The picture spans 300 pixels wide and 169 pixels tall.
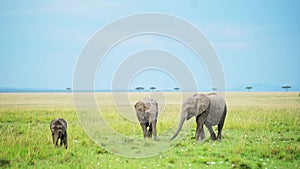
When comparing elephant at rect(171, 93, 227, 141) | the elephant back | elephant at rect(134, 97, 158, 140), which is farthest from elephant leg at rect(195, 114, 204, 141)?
elephant at rect(134, 97, 158, 140)

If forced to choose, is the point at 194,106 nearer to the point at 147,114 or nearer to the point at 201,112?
the point at 201,112

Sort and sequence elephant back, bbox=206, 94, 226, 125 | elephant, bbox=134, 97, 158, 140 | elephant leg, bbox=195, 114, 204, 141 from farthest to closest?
elephant, bbox=134, 97, 158, 140 < elephant back, bbox=206, 94, 226, 125 < elephant leg, bbox=195, 114, 204, 141

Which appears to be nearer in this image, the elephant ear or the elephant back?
the elephant ear

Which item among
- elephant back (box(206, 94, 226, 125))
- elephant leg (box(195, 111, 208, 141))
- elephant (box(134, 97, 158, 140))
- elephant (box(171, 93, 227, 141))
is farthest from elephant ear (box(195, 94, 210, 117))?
elephant (box(134, 97, 158, 140))

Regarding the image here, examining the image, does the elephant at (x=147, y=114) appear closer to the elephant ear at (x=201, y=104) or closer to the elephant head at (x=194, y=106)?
the elephant head at (x=194, y=106)

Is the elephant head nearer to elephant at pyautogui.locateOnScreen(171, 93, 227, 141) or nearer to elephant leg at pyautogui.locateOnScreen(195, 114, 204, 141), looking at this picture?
elephant at pyautogui.locateOnScreen(171, 93, 227, 141)

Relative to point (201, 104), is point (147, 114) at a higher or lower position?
lower

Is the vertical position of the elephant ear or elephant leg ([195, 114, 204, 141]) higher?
the elephant ear

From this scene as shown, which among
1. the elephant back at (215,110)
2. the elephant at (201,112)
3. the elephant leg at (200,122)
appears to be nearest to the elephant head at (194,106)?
the elephant at (201,112)

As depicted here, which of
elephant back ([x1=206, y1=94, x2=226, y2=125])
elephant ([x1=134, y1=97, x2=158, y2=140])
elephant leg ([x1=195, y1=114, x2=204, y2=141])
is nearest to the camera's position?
elephant leg ([x1=195, y1=114, x2=204, y2=141])

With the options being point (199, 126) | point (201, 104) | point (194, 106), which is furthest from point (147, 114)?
point (201, 104)

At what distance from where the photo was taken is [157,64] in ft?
88.0

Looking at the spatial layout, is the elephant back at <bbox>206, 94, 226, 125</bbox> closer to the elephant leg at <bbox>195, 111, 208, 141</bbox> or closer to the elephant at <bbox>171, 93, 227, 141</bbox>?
the elephant at <bbox>171, 93, 227, 141</bbox>

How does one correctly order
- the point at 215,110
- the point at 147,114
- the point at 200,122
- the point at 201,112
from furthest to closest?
the point at 147,114 → the point at 215,110 → the point at 200,122 → the point at 201,112
